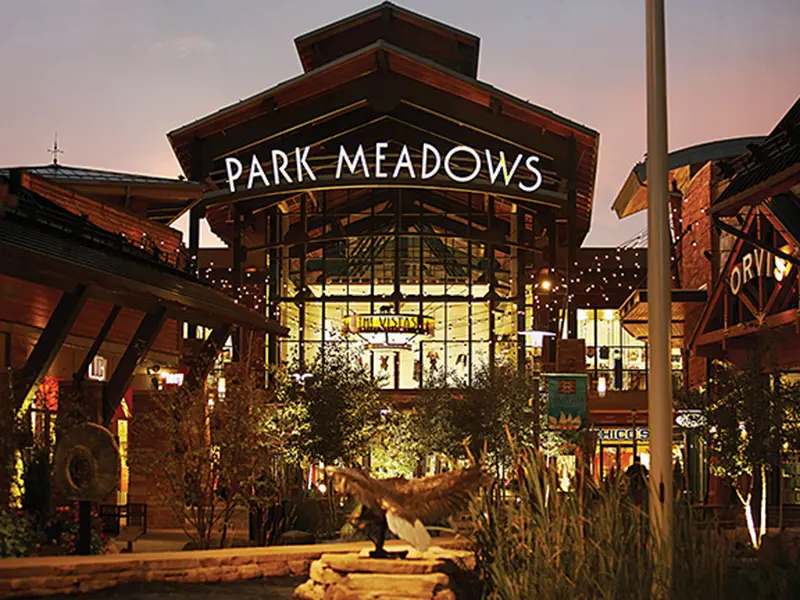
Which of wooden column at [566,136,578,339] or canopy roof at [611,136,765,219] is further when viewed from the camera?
wooden column at [566,136,578,339]

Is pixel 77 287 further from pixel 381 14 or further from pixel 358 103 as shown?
pixel 381 14

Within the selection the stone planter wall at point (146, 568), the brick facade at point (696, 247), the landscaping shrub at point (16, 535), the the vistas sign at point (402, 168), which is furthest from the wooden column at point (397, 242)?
the stone planter wall at point (146, 568)

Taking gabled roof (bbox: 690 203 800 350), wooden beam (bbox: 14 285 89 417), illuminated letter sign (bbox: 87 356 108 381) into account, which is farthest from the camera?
illuminated letter sign (bbox: 87 356 108 381)

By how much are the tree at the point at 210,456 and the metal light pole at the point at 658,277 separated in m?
9.60

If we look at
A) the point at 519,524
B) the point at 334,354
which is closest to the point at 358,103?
the point at 334,354

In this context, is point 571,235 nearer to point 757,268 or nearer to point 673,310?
point 673,310

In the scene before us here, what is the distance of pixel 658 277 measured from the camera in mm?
9023

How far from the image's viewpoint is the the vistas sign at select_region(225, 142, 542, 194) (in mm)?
35094

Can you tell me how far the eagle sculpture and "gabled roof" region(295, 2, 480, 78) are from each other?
26981mm

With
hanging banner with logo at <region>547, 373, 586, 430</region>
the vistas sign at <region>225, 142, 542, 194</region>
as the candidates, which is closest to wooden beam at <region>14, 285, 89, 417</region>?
hanging banner with logo at <region>547, 373, 586, 430</region>

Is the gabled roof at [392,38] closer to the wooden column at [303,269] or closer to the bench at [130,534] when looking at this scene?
the wooden column at [303,269]

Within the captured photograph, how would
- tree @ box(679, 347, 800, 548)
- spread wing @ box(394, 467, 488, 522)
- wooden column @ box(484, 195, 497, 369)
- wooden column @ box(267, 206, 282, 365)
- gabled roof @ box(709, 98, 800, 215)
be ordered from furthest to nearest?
wooden column @ box(484, 195, 497, 369), wooden column @ box(267, 206, 282, 365), tree @ box(679, 347, 800, 548), gabled roof @ box(709, 98, 800, 215), spread wing @ box(394, 467, 488, 522)

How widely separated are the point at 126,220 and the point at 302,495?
27.4ft

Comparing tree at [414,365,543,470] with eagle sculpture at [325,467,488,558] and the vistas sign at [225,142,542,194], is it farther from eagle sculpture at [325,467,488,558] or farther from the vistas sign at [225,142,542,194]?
eagle sculpture at [325,467,488,558]
